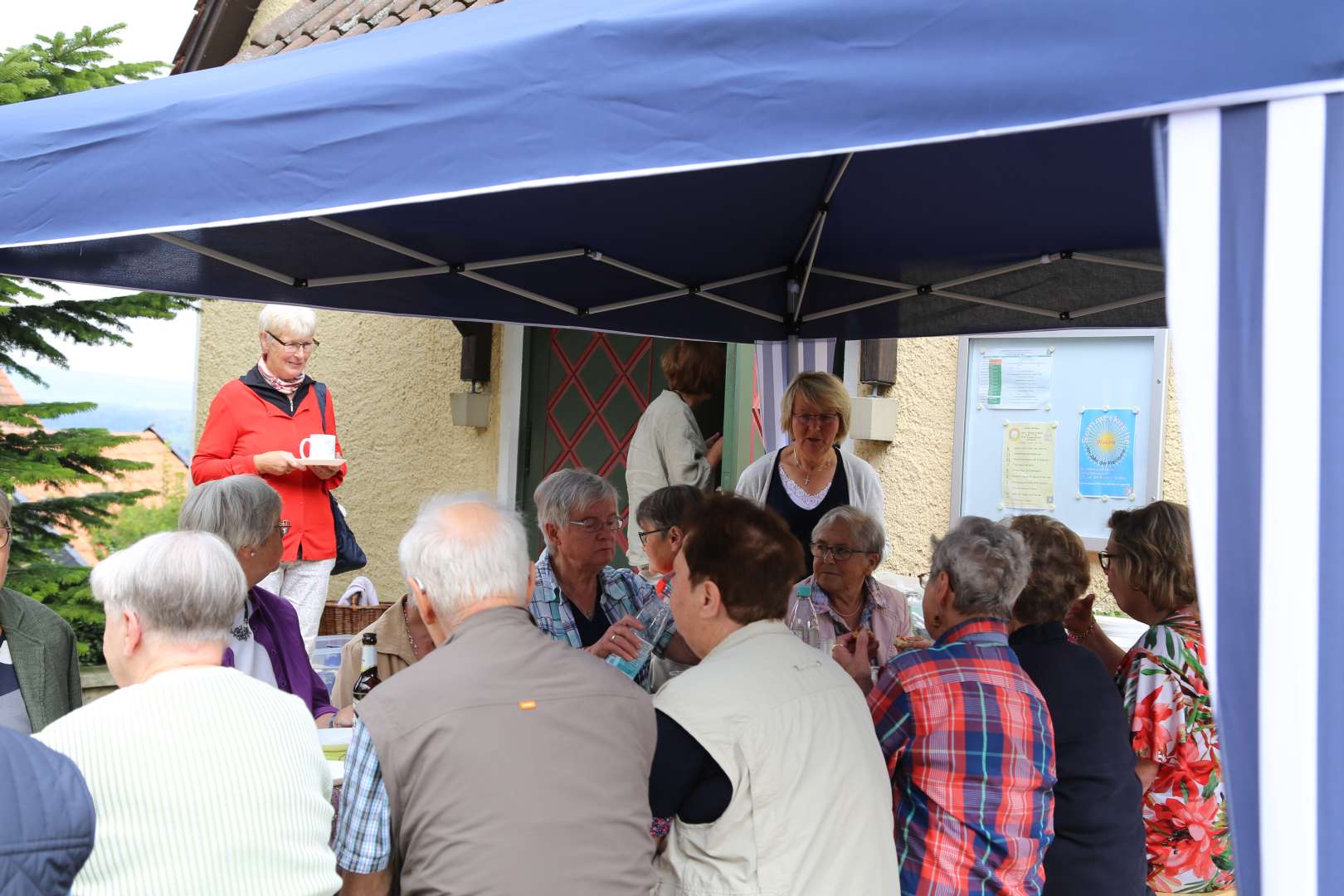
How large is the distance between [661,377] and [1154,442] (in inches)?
116

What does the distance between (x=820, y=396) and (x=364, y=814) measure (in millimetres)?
2914

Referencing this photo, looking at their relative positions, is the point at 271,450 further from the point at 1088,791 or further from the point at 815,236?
the point at 1088,791

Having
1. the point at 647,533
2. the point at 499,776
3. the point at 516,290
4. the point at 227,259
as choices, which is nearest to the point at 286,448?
the point at 516,290

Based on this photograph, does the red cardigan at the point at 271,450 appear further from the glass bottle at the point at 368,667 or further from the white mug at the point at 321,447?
the glass bottle at the point at 368,667

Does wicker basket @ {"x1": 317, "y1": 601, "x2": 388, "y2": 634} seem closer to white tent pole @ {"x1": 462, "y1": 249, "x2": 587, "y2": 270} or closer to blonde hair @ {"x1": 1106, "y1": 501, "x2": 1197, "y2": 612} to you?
white tent pole @ {"x1": 462, "y1": 249, "x2": 587, "y2": 270}

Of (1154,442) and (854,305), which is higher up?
(854,305)

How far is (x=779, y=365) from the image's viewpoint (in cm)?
520

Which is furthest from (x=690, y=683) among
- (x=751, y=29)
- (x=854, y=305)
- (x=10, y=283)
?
(x=10, y=283)

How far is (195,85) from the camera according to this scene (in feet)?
7.98

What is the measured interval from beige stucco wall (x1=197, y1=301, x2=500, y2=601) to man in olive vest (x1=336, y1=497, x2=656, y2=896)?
6.05 meters

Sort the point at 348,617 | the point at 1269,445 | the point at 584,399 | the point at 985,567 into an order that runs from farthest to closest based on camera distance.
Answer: the point at 584,399
the point at 348,617
the point at 985,567
the point at 1269,445

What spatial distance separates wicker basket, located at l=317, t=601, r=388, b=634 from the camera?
17.5 ft

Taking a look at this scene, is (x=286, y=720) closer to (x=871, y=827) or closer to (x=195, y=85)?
(x=871, y=827)

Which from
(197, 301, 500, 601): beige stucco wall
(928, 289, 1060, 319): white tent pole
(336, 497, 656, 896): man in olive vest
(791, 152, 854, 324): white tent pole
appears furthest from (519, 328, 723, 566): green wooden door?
(336, 497, 656, 896): man in olive vest
